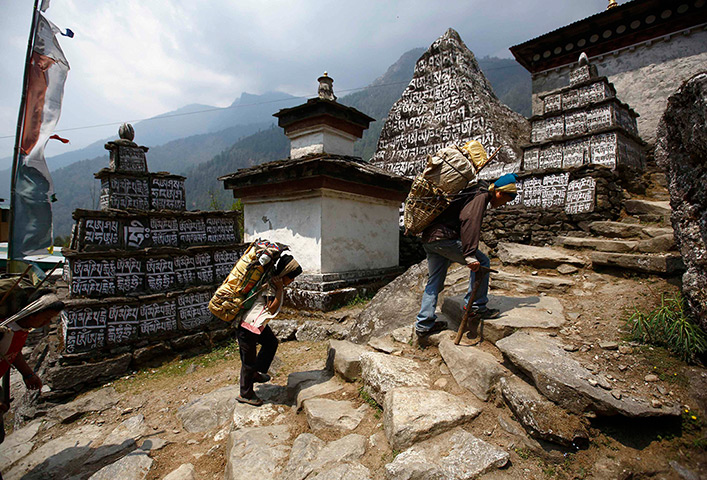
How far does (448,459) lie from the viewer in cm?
234

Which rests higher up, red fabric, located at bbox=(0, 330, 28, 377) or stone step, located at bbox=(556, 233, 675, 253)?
stone step, located at bbox=(556, 233, 675, 253)

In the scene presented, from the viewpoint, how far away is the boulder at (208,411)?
13.3ft

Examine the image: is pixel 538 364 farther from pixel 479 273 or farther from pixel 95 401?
pixel 95 401

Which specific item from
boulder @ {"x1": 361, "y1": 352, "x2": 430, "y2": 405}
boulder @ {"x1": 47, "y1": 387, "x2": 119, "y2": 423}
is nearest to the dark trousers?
boulder @ {"x1": 361, "y1": 352, "x2": 430, "y2": 405}

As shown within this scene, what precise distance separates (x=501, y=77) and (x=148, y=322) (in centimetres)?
12905

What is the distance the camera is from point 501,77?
366 ft

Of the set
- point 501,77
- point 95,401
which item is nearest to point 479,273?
point 95,401

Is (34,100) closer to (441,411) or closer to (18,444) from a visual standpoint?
(18,444)

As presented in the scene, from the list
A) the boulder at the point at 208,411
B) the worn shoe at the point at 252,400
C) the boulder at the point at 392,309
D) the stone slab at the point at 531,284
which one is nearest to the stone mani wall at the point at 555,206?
the stone slab at the point at 531,284

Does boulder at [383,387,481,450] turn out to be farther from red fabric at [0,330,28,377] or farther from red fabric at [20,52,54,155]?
red fabric at [20,52,54,155]

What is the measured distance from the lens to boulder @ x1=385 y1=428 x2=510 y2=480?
223 centimetres

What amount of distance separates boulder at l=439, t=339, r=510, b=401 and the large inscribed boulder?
8475 millimetres

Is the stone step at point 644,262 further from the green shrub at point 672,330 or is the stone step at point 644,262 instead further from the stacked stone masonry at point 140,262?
the stacked stone masonry at point 140,262

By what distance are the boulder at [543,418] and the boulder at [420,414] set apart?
329 mm
